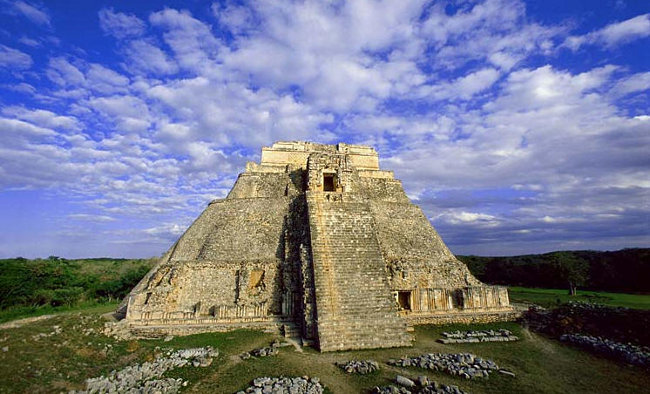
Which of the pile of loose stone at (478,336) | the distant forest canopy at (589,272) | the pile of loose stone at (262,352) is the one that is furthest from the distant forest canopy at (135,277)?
the pile of loose stone at (478,336)

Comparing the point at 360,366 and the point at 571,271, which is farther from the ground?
the point at 571,271

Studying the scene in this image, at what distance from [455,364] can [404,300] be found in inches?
248

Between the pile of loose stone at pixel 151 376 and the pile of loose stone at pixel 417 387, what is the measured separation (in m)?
5.23

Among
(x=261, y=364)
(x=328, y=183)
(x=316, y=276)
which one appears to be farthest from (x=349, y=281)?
(x=328, y=183)

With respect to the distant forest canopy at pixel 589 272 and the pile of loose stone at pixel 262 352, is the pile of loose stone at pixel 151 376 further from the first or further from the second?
the distant forest canopy at pixel 589 272

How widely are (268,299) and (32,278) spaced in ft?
76.4

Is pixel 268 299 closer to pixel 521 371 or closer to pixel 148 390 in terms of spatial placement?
pixel 148 390

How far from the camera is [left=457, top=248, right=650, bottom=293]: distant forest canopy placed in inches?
1273

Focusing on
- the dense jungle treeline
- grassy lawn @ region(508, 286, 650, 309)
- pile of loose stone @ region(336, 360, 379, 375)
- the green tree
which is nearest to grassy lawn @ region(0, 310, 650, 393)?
pile of loose stone @ region(336, 360, 379, 375)

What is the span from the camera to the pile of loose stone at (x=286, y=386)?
785cm

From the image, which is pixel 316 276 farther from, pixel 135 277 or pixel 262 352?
pixel 135 277

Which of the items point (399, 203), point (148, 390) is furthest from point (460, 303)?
point (148, 390)

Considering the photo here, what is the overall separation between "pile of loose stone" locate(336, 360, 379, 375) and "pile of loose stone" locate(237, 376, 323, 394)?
113 cm

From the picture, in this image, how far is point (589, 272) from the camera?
35.9m
